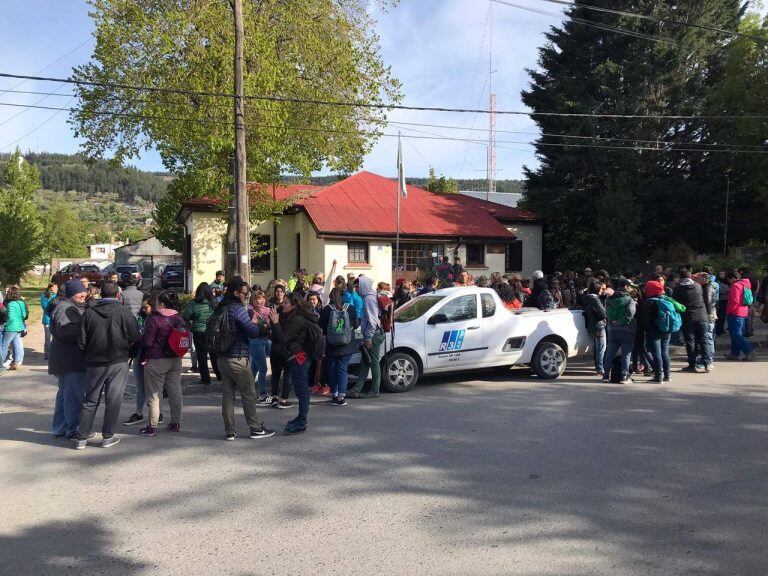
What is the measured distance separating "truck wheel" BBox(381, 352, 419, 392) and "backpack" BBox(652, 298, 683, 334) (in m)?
4.09

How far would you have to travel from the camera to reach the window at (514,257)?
33.0 metres

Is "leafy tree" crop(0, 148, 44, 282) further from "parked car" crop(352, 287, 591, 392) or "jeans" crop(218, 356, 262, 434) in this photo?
"jeans" crop(218, 356, 262, 434)

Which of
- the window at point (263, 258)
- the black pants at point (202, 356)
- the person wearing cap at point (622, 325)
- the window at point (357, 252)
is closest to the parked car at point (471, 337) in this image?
the person wearing cap at point (622, 325)

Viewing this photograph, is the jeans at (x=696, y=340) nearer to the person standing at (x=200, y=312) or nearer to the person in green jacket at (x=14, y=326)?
the person standing at (x=200, y=312)

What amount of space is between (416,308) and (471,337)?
1048mm

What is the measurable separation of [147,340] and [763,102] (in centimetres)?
2618

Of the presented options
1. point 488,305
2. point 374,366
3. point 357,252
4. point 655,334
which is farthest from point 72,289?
point 357,252

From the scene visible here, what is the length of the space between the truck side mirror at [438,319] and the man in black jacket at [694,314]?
4569mm

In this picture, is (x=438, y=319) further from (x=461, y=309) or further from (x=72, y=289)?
(x=72, y=289)

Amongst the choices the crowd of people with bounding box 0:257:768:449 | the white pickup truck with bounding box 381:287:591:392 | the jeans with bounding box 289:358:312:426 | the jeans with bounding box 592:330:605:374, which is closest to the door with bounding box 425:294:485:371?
the white pickup truck with bounding box 381:287:591:392

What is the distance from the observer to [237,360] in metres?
7.30

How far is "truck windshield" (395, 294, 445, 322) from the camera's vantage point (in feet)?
35.2

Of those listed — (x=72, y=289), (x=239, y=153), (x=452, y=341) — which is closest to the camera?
(x=72, y=289)

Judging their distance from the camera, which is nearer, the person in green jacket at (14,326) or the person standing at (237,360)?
the person standing at (237,360)
